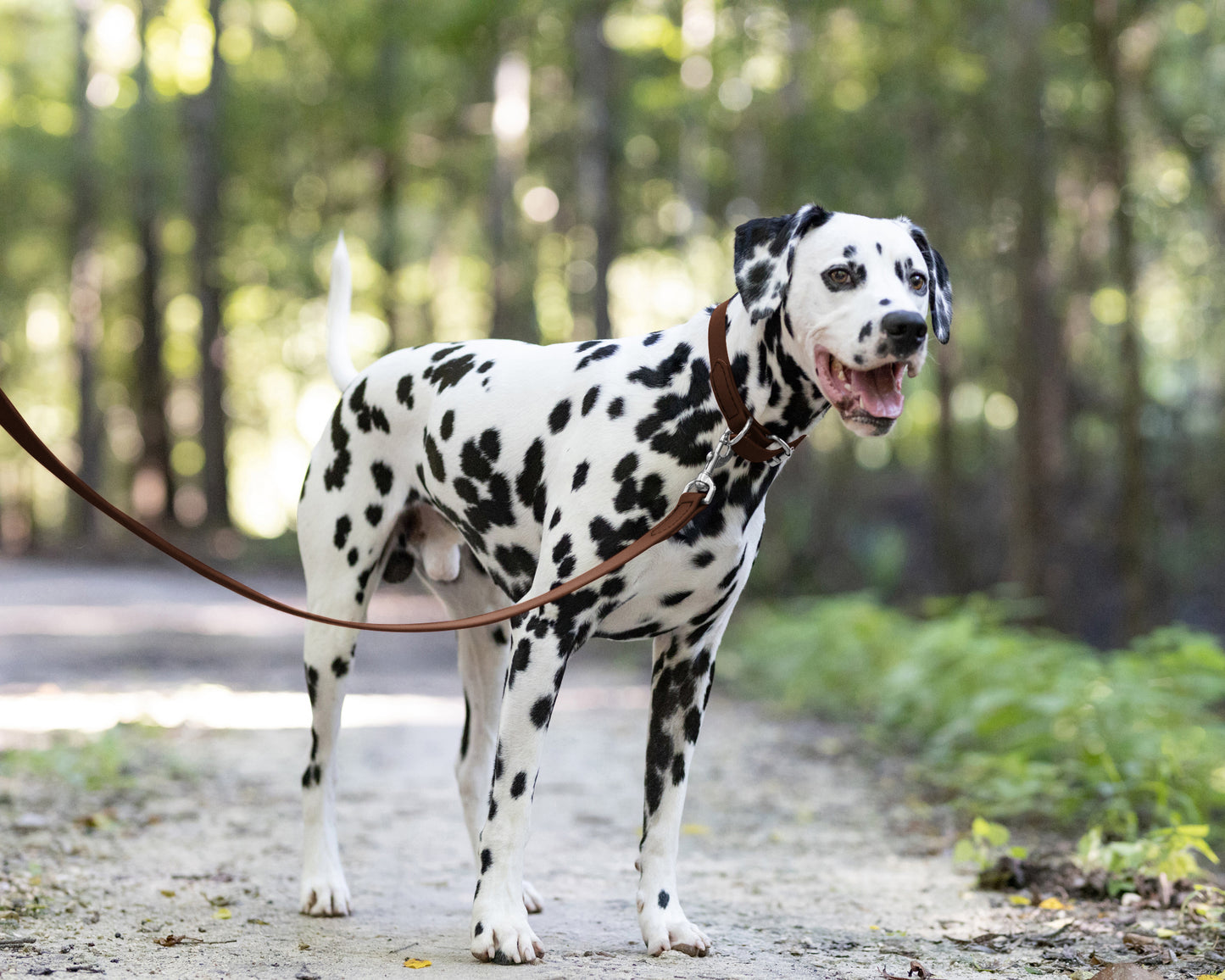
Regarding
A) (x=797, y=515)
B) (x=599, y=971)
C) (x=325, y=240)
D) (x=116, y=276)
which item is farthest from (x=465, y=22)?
(x=116, y=276)

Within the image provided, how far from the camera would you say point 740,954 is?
4055 mm

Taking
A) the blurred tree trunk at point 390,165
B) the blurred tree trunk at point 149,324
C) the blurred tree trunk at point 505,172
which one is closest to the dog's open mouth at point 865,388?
the blurred tree trunk at point 505,172

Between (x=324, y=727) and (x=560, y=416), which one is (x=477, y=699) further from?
(x=560, y=416)

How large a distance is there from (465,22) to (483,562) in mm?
16259

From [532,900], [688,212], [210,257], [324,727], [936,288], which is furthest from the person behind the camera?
[688,212]

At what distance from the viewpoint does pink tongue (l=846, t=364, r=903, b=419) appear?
11.4 feet

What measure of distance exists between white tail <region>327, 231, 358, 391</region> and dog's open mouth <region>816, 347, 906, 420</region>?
7.24 feet

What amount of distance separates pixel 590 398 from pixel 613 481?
0.34 meters

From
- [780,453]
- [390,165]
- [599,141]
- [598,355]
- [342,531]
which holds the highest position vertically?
[390,165]

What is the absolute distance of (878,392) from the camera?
3520mm

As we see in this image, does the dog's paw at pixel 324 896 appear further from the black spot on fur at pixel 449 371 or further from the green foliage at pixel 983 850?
the green foliage at pixel 983 850

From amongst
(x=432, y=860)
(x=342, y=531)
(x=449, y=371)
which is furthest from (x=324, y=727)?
(x=449, y=371)

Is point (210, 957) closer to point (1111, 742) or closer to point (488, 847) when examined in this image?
point (488, 847)

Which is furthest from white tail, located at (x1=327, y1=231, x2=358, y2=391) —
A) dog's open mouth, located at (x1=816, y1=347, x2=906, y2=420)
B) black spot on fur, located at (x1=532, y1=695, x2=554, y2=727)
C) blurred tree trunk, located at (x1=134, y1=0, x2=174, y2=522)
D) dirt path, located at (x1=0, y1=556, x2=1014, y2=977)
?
blurred tree trunk, located at (x1=134, y1=0, x2=174, y2=522)
